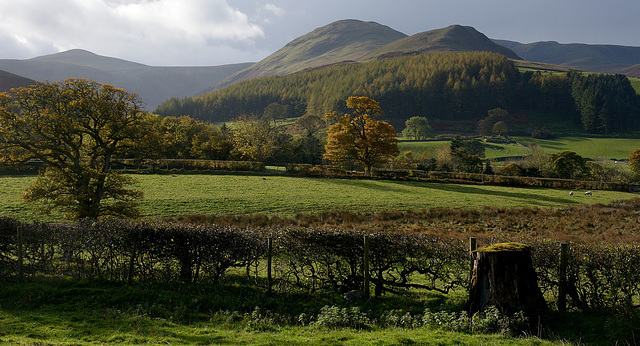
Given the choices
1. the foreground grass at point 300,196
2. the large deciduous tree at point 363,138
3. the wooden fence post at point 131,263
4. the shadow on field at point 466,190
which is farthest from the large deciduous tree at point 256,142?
the wooden fence post at point 131,263

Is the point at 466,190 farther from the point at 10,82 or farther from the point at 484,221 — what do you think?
the point at 10,82

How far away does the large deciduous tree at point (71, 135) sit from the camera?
20297mm

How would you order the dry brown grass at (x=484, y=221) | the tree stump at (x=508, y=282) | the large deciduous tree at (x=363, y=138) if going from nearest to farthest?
the tree stump at (x=508, y=282) → the dry brown grass at (x=484, y=221) → the large deciduous tree at (x=363, y=138)

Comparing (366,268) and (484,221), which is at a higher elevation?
(366,268)

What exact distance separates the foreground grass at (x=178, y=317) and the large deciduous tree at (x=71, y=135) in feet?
31.6

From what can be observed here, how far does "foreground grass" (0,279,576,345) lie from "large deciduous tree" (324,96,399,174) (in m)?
46.2

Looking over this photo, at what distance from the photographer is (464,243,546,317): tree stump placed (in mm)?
8609

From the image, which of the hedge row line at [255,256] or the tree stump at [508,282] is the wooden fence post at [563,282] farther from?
the tree stump at [508,282]

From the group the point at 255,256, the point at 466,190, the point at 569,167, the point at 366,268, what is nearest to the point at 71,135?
the point at 255,256

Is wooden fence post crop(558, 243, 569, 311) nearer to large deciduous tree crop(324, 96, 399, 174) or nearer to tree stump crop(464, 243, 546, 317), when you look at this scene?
tree stump crop(464, 243, 546, 317)

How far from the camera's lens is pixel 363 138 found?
5728cm

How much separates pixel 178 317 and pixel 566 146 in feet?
461

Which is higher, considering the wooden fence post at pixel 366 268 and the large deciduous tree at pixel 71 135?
the large deciduous tree at pixel 71 135

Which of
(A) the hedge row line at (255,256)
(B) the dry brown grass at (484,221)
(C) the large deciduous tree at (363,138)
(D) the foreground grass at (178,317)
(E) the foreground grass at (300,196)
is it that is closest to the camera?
(D) the foreground grass at (178,317)
